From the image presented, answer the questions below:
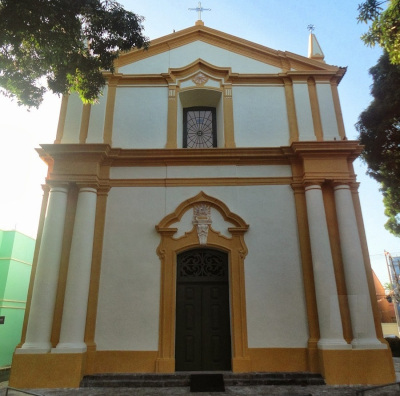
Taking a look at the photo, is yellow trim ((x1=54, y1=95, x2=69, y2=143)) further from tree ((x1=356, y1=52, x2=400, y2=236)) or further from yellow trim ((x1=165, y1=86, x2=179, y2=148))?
tree ((x1=356, y1=52, x2=400, y2=236))

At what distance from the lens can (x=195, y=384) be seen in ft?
21.8

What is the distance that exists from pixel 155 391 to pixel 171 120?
6402 mm

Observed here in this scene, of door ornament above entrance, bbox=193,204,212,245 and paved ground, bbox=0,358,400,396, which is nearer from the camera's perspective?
paved ground, bbox=0,358,400,396

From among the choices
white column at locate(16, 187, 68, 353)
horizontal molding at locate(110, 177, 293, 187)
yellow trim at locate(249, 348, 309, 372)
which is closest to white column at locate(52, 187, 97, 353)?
white column at locate(16, 187, 68, 353)

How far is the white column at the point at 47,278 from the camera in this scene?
718cm

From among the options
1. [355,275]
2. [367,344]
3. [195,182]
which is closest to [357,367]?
[367,344]

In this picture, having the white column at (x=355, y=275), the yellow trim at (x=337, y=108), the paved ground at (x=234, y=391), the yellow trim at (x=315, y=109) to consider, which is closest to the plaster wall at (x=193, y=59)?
the yellow trim at (x=315, y=109)

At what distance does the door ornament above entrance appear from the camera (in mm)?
8242

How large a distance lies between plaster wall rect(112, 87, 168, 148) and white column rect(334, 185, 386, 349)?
475 centimetres

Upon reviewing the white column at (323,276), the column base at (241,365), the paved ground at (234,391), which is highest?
the white column at (323,276)

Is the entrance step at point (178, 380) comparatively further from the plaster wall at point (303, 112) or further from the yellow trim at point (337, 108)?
the yellow trim at point (337, 108)

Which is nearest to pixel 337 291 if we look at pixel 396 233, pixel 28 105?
pixel 396 233

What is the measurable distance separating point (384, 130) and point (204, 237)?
7.63 metres

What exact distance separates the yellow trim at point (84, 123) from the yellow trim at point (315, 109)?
238 inches
